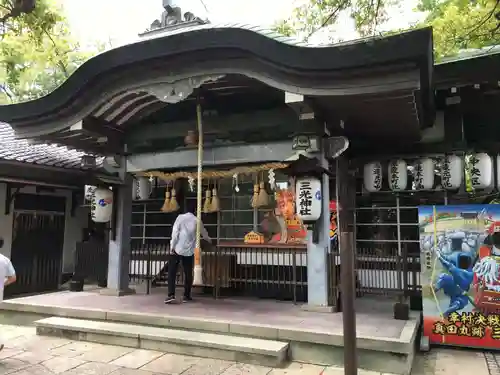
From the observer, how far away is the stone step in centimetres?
543

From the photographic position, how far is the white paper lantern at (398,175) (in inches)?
323

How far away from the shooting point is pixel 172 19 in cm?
722

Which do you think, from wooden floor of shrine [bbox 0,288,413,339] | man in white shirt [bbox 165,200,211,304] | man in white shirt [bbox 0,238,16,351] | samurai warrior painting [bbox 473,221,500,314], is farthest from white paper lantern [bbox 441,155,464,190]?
man in white shirt [bbox 0,238,16,351]

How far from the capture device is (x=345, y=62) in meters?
5.40

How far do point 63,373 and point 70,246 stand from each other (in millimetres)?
8446

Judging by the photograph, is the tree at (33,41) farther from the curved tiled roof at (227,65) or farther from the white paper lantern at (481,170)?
the white paper lantern at (481,170)

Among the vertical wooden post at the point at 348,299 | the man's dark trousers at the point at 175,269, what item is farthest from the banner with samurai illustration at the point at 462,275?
the man's dark trousers at the point at 175,269

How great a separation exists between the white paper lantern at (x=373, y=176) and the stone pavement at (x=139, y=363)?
3391mm

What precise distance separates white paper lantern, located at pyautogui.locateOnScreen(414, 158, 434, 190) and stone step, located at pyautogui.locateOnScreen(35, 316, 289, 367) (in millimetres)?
4395

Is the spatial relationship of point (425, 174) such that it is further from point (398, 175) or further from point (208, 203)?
point (208, 203)

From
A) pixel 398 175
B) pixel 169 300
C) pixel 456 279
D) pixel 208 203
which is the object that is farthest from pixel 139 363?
pixel 398 175

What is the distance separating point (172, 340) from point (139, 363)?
0.58 m

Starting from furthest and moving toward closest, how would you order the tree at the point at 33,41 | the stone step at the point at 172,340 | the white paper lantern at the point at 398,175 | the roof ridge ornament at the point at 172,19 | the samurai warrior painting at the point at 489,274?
the tree at the point at 33,41 < the white paper lantern at the point at 398,175 < the roof ridge ornament at the point at 172,19 < the samurai warrior painting at the point at 489,274 < the stone step at the point at 172,340

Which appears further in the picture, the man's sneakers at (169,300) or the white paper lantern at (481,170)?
the man's sneakers at (169,300)
